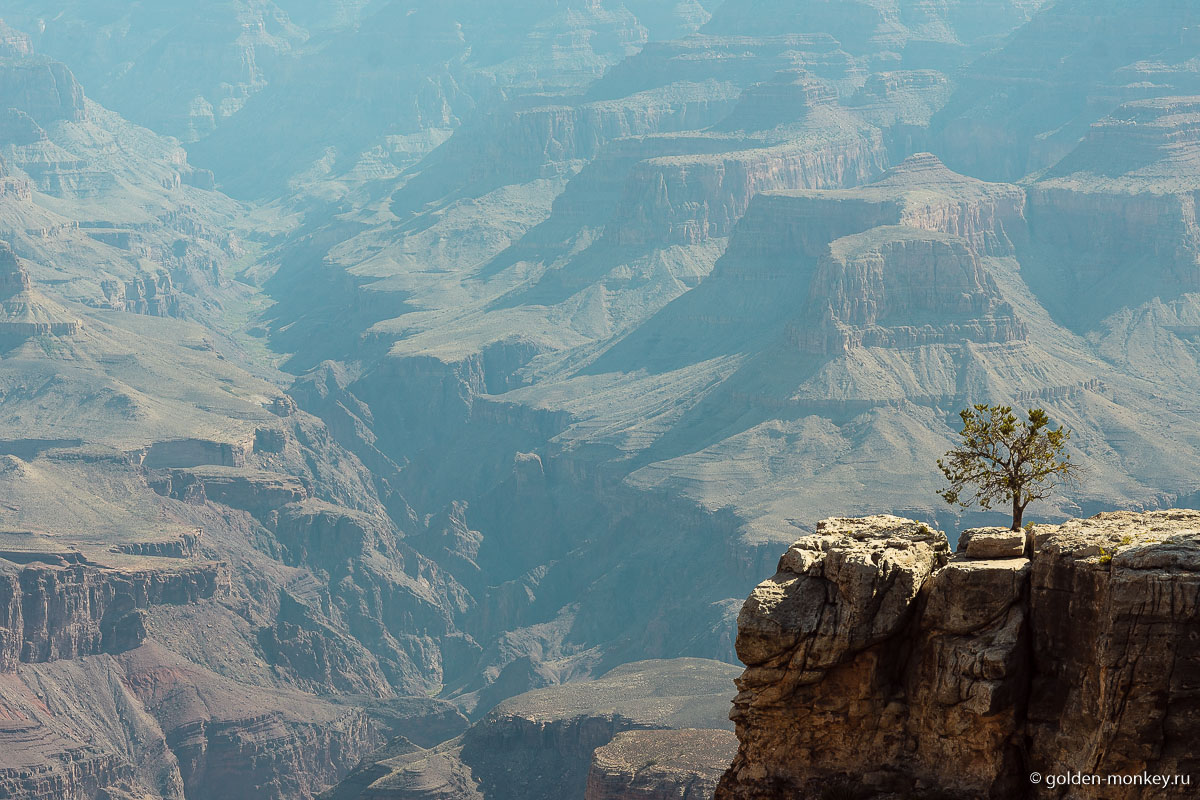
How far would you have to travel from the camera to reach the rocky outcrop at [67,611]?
173375mm

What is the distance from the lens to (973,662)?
43.3 meters

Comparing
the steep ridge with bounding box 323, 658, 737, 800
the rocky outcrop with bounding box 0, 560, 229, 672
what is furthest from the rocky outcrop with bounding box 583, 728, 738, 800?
the rocky outcrop with bounding box 0, 560, 229, 672

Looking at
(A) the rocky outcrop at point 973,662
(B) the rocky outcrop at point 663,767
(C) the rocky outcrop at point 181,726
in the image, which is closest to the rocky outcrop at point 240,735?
(C) the rocky outcrop at point 181,726

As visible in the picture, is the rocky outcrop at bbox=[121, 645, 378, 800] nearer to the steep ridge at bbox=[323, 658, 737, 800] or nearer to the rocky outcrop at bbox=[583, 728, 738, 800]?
the steep ridge at bbox=[323, 658, 737, 800]

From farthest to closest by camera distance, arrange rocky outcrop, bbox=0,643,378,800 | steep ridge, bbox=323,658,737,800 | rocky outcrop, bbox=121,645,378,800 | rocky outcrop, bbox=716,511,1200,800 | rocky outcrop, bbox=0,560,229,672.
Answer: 1. rocky outcrop, bbox=0,560,229,672
2. rocky outcrop, bbox=121,645,378,800
3. rocky outcrop, bbox=0,643,378,800
4. steep ridge, bbox=323,658,737,800
5. rocky outcrop, bbox=716,511,1200,800

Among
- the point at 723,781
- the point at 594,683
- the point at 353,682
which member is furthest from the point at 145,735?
the point at 723,781

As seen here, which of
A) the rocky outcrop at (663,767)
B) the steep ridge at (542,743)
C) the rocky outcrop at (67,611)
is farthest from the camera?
the rocky outcrop at (67,611)

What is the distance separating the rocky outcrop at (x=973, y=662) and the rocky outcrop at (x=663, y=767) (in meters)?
59.3

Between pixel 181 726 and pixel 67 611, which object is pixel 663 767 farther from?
pixel 67 611

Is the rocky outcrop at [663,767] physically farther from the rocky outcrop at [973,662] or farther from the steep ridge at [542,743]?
the rocky outcrop at [973,662]

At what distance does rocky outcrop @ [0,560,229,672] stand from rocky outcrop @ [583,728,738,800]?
7540cm

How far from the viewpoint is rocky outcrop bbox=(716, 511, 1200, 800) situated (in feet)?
135

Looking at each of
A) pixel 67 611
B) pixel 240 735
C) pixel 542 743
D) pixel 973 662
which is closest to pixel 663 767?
pixel 542 743

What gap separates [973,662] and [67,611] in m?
144
